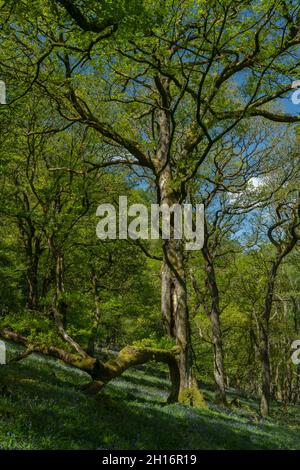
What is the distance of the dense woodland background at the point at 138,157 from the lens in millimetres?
12062

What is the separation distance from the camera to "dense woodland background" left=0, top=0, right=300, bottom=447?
39.6 feet

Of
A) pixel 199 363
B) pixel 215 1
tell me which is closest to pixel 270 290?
pixel 215 1

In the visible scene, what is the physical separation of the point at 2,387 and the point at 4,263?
2551cm

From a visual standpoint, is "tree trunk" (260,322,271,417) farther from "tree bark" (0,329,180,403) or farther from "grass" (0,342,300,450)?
"tree bark" (0,329,180,403)

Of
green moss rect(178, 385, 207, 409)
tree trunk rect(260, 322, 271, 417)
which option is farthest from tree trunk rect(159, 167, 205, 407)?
tree trunk rect(260, 322, 271, 417)

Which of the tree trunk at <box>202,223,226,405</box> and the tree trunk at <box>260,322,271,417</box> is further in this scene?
the tree trunk at <box>260,322,271,417</box>

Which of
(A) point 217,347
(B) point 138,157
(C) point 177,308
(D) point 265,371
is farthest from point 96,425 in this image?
(D) point 265,371

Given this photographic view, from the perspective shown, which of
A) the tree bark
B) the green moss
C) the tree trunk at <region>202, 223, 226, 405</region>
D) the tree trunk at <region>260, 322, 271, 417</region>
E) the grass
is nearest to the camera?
the grass

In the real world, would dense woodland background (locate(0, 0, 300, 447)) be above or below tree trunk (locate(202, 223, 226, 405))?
above

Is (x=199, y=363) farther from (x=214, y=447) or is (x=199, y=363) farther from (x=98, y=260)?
(x=214, y=447)

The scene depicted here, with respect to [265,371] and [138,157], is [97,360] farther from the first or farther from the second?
[265,371]

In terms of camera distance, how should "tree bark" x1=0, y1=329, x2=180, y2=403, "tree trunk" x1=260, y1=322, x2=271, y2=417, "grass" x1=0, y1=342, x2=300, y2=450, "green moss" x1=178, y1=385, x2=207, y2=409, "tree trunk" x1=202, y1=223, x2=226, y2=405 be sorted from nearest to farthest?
"grass" x1=0, y1=342, x2=300, y2=450 < "tree bark" x1=0, y1=329, x2=180, y2=403 < "green moss" x1=178, y1=385, x2=207, y2=409 < "tree trunk" x1=202, y1=223, x2=226, y2=405 < "tree trunk" x1=260, y1=322, x2=271, y2=417

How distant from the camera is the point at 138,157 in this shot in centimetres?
1833

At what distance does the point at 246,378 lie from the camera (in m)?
82.4
